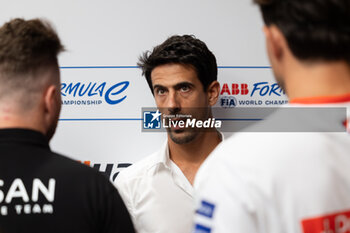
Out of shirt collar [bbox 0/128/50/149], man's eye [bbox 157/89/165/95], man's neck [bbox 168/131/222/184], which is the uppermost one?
man's eye [bbox 157/89/165/95]

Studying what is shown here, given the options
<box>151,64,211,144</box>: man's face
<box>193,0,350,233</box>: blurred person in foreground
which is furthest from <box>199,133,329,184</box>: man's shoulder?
<box>151,64,211,144</box>: man's face

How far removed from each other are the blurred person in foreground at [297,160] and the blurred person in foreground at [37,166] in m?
0.28

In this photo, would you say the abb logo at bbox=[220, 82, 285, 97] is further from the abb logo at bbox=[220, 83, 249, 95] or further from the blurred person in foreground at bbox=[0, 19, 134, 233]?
the blurred person in foreground at bbox=[0, 19, 134, 233]

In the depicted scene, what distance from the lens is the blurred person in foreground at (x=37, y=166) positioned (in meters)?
0.89

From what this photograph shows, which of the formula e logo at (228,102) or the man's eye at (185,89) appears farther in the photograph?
the formula e logo at (228,102)

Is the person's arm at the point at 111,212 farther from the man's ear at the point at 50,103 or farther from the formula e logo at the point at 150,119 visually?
the formula e logo at the point at 150,119

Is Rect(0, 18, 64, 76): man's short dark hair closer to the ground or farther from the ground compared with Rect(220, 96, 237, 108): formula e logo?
farther from the ground

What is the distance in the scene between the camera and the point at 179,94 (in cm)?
190

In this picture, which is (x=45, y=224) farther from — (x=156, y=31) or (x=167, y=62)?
(x=156, y=31)

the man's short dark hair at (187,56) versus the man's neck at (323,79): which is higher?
the man's short dark hair at (187,56)

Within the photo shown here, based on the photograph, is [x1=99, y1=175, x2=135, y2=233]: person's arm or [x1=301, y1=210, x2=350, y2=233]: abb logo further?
[x1=99, y1=175, x2=135, y2=233]: person's arm

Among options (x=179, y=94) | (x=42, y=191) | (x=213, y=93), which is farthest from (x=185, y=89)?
(x=42, y=191)

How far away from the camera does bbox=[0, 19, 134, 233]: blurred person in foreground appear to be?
892mm

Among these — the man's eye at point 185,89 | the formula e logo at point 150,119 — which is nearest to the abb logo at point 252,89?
the man's eye at point 185,89
